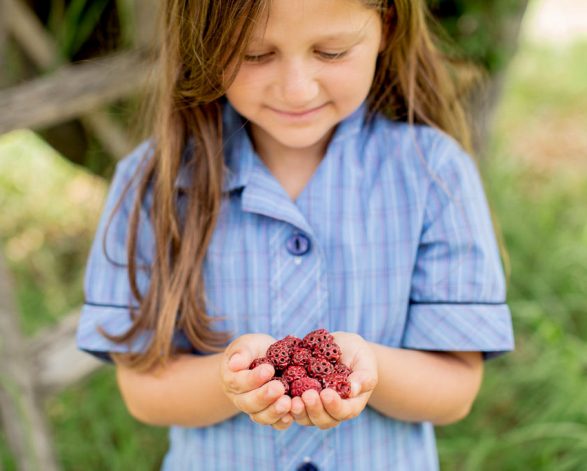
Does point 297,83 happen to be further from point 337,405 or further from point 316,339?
point 337,405

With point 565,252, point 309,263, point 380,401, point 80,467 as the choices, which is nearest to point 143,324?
point 309,263

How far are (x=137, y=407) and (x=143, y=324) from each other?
22cm

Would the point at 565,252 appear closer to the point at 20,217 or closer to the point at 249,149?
the point at 249,149

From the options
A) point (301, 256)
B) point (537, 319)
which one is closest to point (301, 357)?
point (301, 256)

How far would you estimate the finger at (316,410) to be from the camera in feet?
3.63

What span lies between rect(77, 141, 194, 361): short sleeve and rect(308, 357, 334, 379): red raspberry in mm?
496

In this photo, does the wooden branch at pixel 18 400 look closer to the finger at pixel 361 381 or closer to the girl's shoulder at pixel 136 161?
the girl's shoulder at pixel 136 161

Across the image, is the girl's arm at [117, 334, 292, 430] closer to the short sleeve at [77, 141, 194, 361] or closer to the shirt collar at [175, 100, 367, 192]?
the short sleeve at [77, 141, 194, 361]

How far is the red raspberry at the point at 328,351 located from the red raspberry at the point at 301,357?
0.6 inches

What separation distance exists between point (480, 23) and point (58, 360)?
1844mm

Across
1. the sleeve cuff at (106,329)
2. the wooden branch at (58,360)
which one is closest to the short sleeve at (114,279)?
the sleeve cuff at (106,329)

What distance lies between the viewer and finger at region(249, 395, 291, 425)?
1.11m

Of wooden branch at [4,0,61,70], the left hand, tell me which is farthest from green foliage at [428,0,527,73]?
the left hand

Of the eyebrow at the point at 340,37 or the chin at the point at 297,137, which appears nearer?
the eyebrow at the point at 340,37
